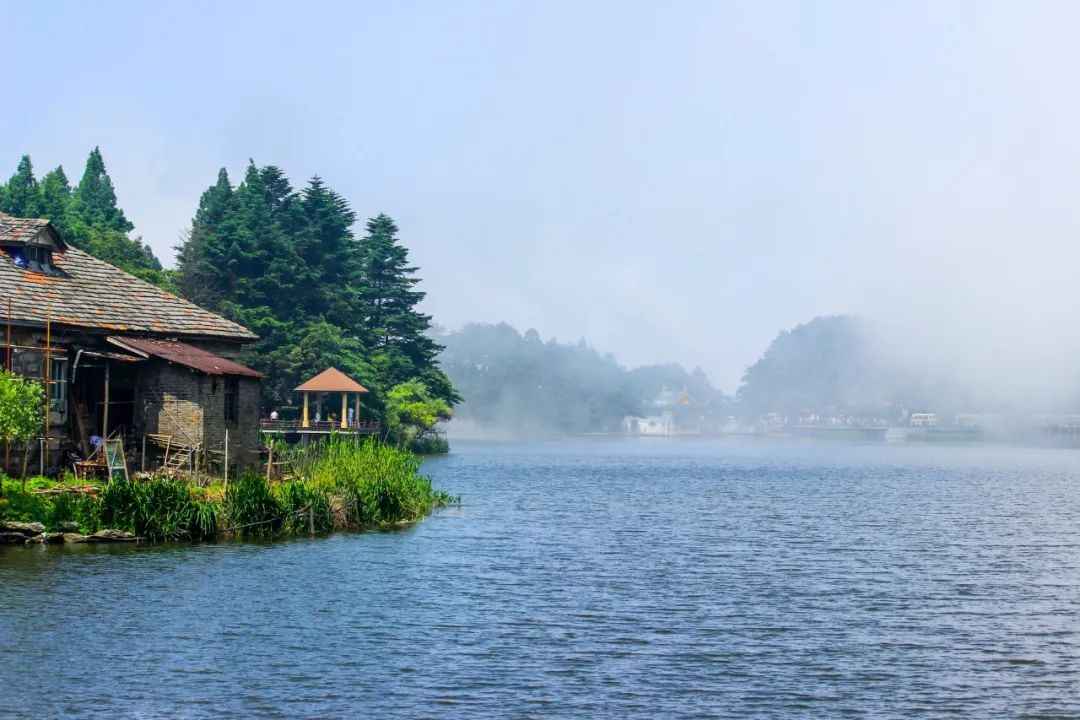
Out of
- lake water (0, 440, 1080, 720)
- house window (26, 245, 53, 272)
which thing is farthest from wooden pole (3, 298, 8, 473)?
lake water (0, 440, 1080, 720)

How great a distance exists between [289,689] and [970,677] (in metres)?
13.3

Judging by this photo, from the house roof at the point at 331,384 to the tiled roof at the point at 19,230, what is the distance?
41953 millimetres

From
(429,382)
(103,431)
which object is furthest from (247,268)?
(103,431)

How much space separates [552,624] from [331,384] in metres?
65.5

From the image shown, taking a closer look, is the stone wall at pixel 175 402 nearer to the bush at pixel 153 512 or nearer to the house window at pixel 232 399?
the house window at pixel 232 399

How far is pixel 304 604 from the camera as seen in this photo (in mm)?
30656

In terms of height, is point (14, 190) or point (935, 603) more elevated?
point (14, 190)

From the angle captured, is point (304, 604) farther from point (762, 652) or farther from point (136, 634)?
point (762, 652)

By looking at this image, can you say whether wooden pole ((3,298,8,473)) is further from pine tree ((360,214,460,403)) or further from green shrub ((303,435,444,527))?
pine tree ((360,214,460,403))

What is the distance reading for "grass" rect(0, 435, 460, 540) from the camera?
3803 cm

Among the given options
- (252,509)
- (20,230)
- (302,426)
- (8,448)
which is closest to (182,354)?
(8,448)

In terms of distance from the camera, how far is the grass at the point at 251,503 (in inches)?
1497

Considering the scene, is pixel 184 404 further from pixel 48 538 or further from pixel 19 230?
pixel 48 538

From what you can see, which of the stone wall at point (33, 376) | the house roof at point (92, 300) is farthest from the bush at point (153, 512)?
the house roof at point (92, 300)
